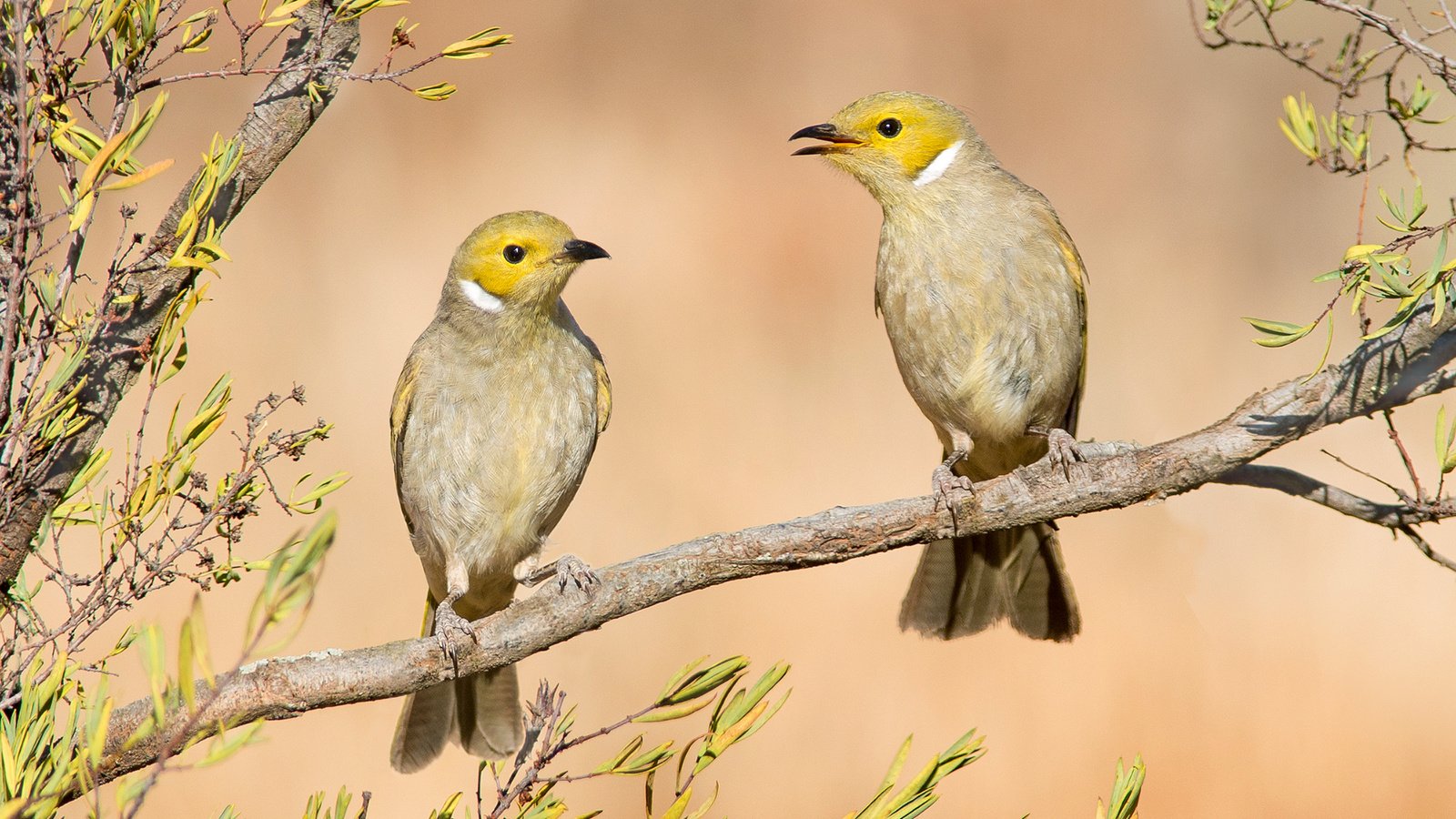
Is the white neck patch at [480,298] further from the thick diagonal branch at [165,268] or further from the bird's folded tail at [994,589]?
the bird's folded tail at [994,589]

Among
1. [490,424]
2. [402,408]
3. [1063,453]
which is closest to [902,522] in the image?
[1063,453]

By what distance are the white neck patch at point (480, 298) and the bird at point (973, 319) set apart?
43.7 inches

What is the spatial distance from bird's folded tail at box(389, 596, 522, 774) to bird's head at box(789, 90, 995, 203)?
2.07 meters

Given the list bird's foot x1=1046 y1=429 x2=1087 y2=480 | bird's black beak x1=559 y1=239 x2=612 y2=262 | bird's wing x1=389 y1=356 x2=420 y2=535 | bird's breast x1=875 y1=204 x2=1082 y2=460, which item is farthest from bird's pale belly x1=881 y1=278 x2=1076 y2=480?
bird's wing x1=389 y1=356 x2=420 y2=535

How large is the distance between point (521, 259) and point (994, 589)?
199 cm

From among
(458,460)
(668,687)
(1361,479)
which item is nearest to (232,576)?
A: (668,687)

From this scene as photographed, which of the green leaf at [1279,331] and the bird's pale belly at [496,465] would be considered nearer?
the green leaf at [1279,331]

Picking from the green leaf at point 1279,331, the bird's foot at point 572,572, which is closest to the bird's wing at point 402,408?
the bird's foot at point 572,572

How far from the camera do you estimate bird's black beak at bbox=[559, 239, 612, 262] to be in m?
3.75

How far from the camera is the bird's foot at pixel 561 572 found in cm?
310

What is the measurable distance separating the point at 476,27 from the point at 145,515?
15.8 ft

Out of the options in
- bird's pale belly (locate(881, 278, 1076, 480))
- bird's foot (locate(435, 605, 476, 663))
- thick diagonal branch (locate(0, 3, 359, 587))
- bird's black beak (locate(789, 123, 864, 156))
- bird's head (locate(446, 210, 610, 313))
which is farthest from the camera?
bird's black beak (locate(789, 123, 864, 156))

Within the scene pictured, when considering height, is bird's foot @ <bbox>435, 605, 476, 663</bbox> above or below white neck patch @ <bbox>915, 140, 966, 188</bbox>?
below

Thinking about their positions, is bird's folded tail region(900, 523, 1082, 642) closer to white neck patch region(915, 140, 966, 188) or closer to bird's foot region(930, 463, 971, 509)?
bird's foot region(930, 463, 971, 509)
